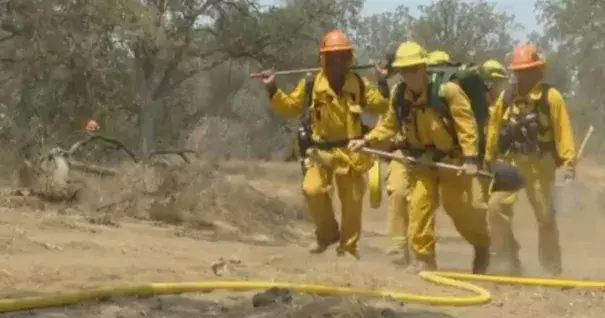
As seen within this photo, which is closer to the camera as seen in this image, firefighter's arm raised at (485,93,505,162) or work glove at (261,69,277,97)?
firefighter's arm raised at (485,93,505,162)

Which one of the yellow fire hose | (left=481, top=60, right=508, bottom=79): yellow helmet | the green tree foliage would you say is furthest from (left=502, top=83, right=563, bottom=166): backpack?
the green tree foliage

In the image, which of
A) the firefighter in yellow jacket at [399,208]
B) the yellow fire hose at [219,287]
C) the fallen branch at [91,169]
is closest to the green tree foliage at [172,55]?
the fallen branch at [91,169]

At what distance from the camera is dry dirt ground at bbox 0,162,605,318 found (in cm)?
717

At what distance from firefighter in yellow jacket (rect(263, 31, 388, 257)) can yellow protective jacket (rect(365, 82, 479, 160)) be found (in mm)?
399

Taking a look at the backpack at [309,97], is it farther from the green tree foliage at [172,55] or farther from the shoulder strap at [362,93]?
the green tree foliage at [172,55]

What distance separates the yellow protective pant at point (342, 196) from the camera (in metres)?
10.4

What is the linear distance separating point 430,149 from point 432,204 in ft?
1.40

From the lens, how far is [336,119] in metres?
10.3

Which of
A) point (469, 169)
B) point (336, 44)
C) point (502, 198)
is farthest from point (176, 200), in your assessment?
point (469, 169)

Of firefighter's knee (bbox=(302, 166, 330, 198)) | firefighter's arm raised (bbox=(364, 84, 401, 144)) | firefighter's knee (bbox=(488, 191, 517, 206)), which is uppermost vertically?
firefighter's arm raised (bbox=(364, 84, 401, 144))

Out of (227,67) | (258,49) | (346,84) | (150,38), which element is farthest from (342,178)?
(227,67)

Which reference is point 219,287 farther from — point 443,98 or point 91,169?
point 91,169

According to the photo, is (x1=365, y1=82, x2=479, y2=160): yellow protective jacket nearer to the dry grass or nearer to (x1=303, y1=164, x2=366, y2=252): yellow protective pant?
(x1=303, y1=164, x2=366, y2=252): yellow protective pant

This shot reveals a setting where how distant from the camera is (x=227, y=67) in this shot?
51812 millimetres
